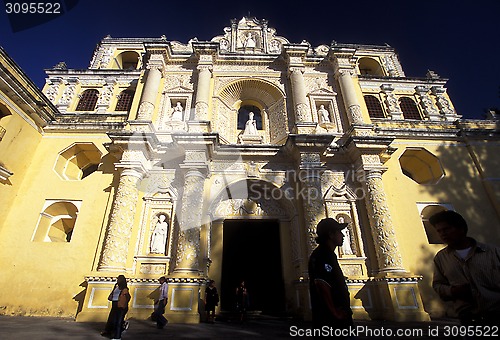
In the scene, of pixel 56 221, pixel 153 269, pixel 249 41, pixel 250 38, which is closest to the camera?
pixel 153 269

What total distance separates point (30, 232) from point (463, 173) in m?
16.8

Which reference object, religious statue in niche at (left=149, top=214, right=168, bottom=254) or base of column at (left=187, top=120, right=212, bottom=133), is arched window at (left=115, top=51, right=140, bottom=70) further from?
religious statue in niche at (left=149, top=214, right=168, bottom=254)

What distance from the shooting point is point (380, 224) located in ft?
28.6

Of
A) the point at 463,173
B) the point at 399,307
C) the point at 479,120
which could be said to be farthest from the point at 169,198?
the point at 479,120

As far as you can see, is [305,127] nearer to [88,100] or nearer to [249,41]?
[249,41]

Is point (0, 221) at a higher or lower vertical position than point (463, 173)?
lower

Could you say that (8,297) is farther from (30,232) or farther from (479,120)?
(479,120)

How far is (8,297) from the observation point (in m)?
8.11

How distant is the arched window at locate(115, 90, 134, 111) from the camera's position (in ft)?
41.7

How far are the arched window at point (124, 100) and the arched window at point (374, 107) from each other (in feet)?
39.8

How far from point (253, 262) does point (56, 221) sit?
318 inches

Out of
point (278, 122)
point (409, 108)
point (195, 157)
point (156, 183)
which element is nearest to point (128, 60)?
point (156, 183)

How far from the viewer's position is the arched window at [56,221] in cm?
935

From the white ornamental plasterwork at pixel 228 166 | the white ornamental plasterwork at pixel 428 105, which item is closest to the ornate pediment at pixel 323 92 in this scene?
the white ornamental plasterwork at pixel 428 105
